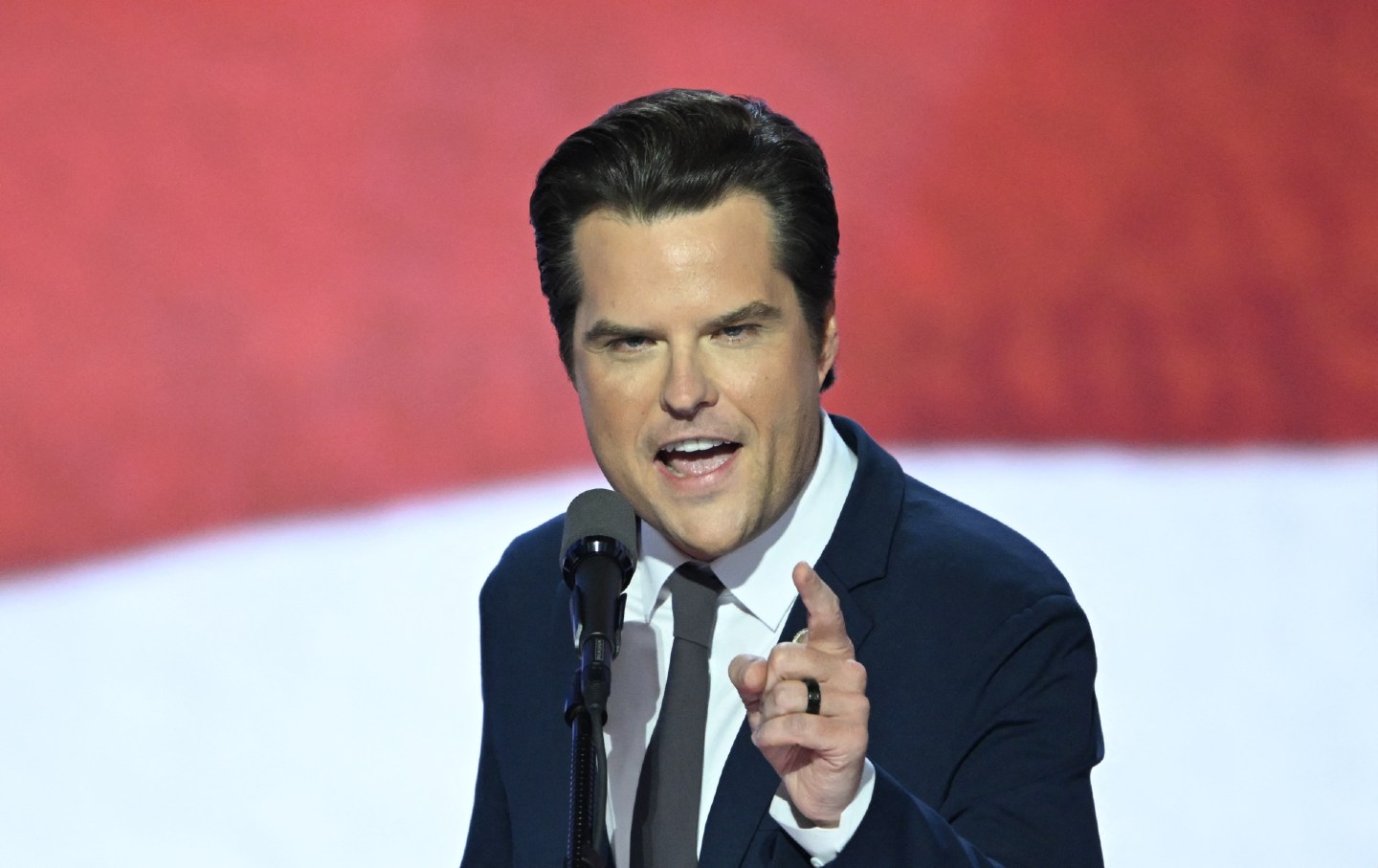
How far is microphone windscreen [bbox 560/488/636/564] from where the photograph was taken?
1345 mm

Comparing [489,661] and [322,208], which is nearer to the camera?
[489,661]

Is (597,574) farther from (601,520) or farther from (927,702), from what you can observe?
(927,702)

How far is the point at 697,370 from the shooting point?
5.23 feet

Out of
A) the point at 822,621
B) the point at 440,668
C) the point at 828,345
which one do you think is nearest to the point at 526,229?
the point at 440,668

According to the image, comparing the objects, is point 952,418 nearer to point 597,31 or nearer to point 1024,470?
point 1024,470

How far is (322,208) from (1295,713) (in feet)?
5.60

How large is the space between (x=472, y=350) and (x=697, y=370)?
1.06m

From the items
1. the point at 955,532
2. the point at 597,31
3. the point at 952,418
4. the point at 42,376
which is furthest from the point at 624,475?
the point at 42,376

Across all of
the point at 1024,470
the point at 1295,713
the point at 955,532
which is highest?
the point at 1024,470

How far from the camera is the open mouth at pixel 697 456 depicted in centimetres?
164

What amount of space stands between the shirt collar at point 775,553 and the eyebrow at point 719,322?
0.22 metres

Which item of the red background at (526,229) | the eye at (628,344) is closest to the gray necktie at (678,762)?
the eye at (628,344)

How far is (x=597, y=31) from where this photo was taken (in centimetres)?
260

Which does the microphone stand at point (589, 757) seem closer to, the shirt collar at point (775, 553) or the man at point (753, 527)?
the man at point (753, 527)
